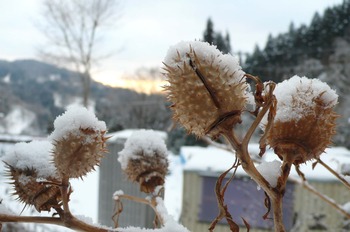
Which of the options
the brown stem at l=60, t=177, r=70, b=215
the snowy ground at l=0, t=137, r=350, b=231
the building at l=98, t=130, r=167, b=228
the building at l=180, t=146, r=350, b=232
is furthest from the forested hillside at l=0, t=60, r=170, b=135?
the brown stem at l=60, t=177, r=70, b=215

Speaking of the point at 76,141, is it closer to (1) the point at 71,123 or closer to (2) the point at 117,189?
(1) the point at 71,123

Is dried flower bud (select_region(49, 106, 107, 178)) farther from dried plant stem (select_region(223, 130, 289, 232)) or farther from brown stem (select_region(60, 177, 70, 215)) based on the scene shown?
dried plant stem (select_region(223, 130, 289, 232))

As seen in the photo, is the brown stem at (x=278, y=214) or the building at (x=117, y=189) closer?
the brown stem at (x=278, y=214)

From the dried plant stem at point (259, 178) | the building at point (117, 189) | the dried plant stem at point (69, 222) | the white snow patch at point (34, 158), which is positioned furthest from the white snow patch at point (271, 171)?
the building at point (117, 189)

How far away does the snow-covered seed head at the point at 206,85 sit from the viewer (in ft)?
1.14

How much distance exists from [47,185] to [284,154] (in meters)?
0.28

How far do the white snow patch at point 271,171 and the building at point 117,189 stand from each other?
4.68 m

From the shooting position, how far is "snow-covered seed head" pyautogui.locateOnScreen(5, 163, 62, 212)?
47 centimetres

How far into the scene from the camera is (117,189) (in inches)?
217

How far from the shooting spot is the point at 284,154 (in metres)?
0.38

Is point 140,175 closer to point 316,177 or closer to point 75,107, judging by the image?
point 75,107

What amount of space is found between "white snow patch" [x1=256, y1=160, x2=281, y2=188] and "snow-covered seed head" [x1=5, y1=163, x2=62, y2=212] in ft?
0.82


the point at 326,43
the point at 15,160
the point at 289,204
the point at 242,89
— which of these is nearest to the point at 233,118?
the point at 242,89

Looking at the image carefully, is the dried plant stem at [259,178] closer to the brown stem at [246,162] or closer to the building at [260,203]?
the brown stem at [246,162]
